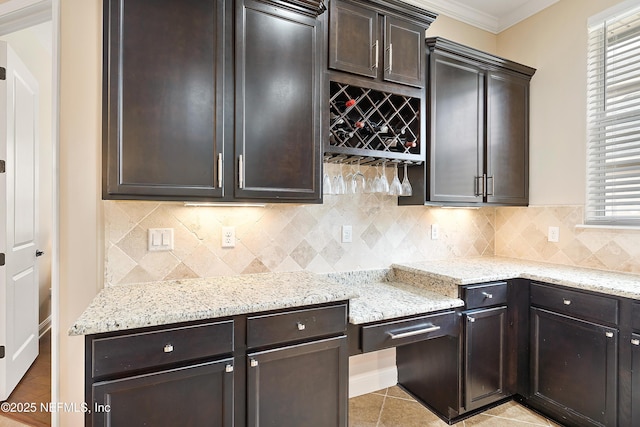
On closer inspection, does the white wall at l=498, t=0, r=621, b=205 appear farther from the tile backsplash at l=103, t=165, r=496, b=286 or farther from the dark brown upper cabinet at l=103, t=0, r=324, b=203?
the dark brown upper cabinet at l=103, t=0, r=324, b=203

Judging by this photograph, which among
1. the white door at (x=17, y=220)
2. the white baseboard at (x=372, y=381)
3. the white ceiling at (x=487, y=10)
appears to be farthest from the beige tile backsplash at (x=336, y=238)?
the white ceiling at (x=487, y=10)

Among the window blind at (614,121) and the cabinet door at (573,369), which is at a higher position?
the window blind at (614,121)

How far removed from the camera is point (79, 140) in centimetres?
172

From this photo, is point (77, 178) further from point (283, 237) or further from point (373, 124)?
point (373, 124)

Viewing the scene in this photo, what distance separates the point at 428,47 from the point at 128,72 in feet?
6.25

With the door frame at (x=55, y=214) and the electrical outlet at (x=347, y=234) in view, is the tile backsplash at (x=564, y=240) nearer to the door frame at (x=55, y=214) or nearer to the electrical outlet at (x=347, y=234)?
the electrical outlet at (x=347, y=234)

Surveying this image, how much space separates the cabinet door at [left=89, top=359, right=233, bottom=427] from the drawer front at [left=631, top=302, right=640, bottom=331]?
2.10 meters

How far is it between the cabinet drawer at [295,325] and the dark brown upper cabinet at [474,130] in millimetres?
1149

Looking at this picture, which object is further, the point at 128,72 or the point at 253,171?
the point at 253,171

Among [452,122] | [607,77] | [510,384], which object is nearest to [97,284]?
[452,122]

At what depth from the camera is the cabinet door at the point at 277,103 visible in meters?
1.69

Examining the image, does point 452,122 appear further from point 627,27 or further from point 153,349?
point 153,349

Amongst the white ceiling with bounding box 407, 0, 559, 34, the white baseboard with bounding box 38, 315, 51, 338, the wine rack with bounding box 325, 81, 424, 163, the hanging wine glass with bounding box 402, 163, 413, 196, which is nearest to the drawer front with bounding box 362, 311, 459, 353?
the hanging wine glass with bounding box 402, 163, 413, 196

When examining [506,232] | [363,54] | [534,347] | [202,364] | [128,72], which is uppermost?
[363,54]
